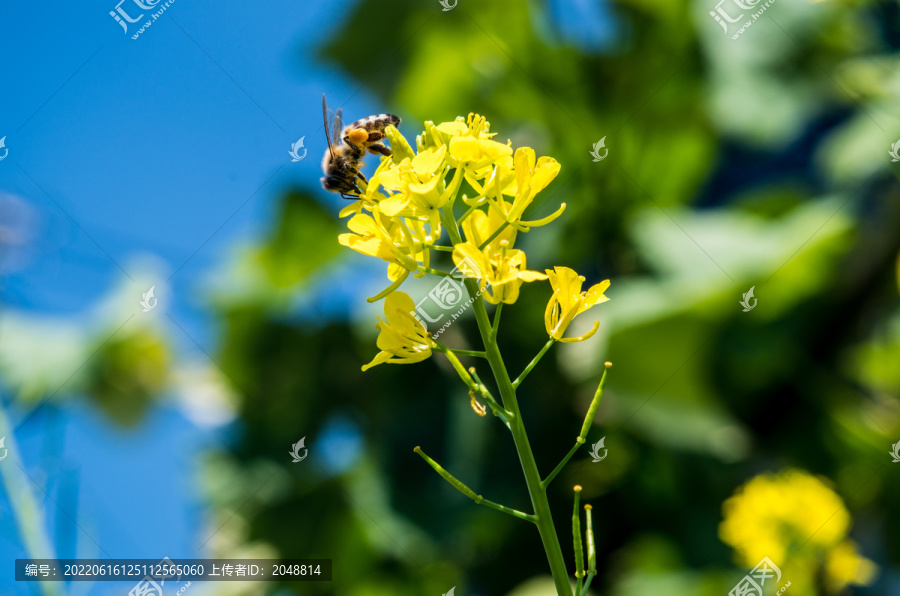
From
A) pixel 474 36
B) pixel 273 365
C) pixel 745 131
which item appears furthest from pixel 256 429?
pixel 745 131

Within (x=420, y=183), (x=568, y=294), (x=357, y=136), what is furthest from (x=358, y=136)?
(x=568, y=294)

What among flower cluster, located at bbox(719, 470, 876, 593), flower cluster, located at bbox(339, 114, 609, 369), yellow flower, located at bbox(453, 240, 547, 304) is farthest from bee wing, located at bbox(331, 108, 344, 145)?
flower cluster, located at bbox(719, 470, 876, 593)

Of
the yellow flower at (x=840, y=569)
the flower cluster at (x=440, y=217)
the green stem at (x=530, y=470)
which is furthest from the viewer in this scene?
the yellow flower at (x=840, y=569)

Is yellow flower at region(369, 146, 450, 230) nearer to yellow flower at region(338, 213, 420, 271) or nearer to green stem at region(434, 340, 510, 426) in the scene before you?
yellow flower at region(338, 213, 420, 271)

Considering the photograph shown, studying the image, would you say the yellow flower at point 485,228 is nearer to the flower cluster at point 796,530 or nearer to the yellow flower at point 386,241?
the yellow flower at point 386,241

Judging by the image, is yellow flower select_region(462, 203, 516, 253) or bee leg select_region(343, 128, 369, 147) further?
bee leg select_region(343, 128, 369, 147)

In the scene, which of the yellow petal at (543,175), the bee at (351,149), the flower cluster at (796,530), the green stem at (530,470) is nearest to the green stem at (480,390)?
the green stem at (530,470)

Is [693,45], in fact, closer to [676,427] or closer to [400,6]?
[400,6]
